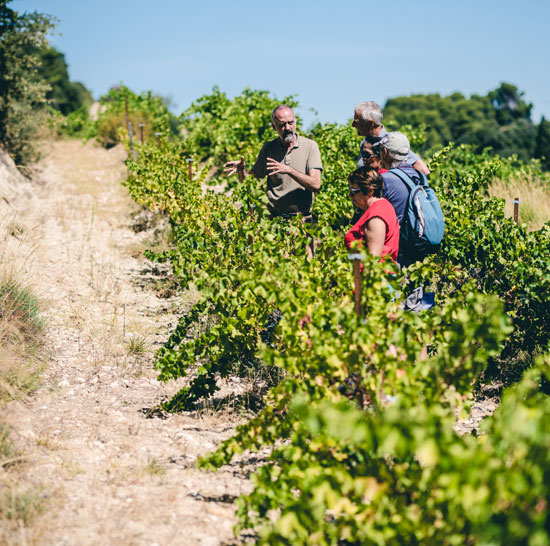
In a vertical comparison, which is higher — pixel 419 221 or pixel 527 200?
pixel 527 200

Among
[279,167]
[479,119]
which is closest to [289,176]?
[279,167]

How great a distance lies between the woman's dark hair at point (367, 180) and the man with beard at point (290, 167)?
129 cm

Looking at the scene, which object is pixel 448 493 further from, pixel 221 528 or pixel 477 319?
pixel 221 528

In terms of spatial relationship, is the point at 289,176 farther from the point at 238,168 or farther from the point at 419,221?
the point at 419,221


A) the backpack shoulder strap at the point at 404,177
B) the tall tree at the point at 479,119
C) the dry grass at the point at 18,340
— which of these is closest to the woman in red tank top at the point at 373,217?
the backpack shoulder strap at the point at 404,177

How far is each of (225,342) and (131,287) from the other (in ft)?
10.8

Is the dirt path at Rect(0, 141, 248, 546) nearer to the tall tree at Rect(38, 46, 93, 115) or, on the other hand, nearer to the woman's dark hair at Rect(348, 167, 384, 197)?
the woman's dark hair at Rect(348, 167, 384, 197)

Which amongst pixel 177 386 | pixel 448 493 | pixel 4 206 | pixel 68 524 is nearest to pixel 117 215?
pixel 4 206

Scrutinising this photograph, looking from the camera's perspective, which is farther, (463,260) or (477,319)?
(463,260)

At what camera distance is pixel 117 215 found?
1049 cm

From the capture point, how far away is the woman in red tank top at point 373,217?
3141 mm

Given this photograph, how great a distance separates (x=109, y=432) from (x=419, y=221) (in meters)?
2.33

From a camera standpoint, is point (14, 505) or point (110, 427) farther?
point (110, 427)

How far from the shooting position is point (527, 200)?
906 centimetres
